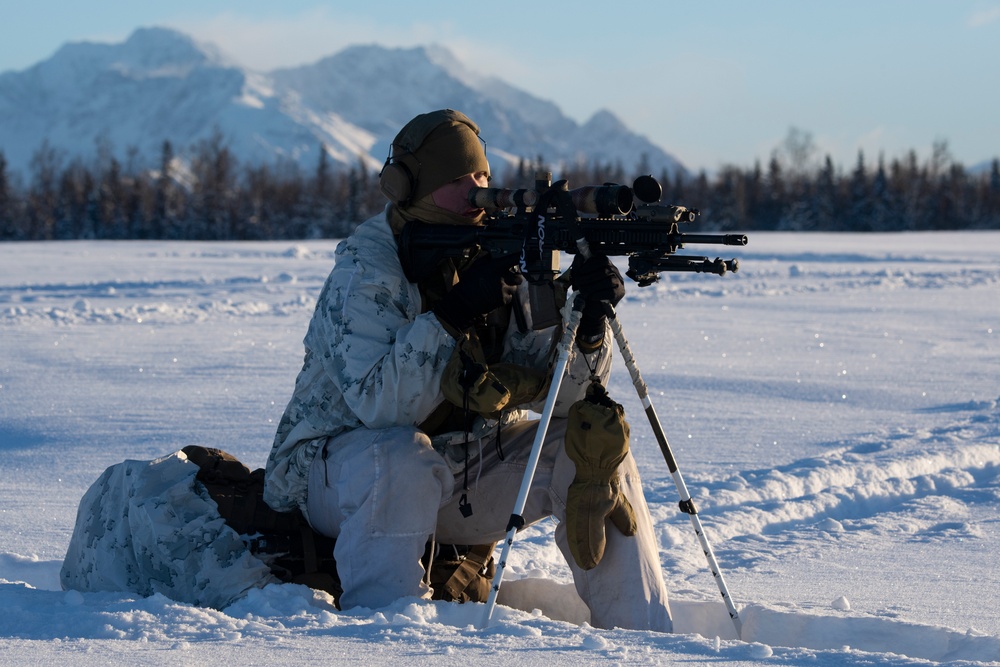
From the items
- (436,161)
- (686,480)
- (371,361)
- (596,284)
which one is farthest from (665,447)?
(686,480)

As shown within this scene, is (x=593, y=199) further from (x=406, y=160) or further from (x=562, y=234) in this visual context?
(x=406, y=160)

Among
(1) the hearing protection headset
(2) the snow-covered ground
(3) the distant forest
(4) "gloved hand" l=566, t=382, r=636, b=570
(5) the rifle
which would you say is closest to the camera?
(2) the snow-covered ground

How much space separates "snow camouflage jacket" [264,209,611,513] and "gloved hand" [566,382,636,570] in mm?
245

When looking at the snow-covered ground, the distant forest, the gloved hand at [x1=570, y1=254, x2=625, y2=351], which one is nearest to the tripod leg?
the gloved hand at [x1=570, y1=254, x2=625, y2=351]

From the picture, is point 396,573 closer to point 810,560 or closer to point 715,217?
point 810,560

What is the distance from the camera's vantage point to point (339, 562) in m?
2.99

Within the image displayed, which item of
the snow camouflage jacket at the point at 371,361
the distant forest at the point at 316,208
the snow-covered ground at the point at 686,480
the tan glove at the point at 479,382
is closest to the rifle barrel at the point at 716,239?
the snow camouflage jacket at the point at 371,361

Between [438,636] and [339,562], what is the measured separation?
514 mm

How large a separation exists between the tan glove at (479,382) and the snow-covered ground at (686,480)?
0.52m

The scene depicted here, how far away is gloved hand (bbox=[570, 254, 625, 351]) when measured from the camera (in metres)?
2.86

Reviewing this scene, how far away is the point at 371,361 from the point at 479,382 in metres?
0.31

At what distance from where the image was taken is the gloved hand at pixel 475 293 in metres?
2.96

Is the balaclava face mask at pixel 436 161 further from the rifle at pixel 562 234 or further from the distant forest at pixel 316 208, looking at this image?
the distant forest at pixel 316 208

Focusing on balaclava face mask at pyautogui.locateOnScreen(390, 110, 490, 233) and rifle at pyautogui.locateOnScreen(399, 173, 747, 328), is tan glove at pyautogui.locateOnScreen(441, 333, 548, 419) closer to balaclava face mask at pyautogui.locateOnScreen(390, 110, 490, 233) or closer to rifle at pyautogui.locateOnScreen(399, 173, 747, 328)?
rifle at pyautogui.locateOnScreen(399, 173, 747, 328)
